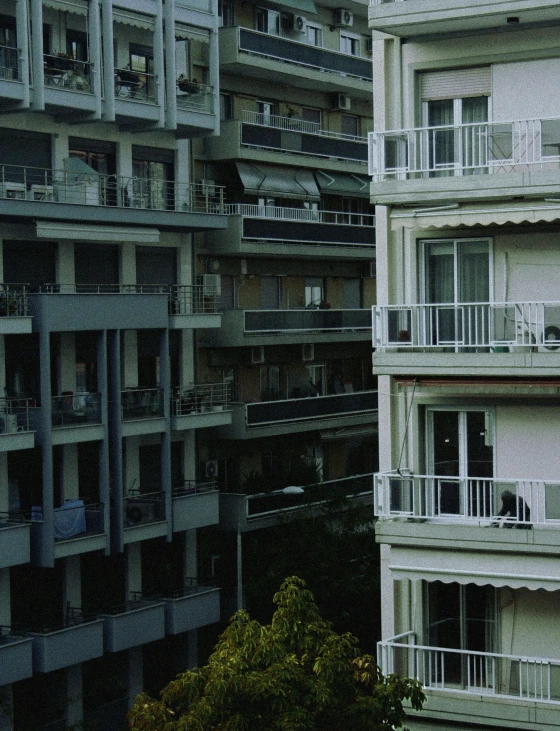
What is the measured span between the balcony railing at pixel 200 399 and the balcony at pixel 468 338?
15.7m

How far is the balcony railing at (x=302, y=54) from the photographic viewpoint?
1718 inches

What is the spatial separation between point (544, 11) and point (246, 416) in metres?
20.4

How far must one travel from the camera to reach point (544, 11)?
2466 cm

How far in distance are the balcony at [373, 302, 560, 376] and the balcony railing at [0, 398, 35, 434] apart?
1230cm

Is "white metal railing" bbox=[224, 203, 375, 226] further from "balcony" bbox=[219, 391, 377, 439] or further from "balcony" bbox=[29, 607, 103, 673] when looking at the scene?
"balcony" bbox=[29, 607, 103, 673]

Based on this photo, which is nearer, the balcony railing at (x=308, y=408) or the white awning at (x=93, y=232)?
the white awning at (x=93, y=232)

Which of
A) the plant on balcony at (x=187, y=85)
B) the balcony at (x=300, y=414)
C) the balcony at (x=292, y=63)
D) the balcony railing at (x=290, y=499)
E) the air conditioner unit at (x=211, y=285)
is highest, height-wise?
Answer: the balcony at (x=292, y=63)

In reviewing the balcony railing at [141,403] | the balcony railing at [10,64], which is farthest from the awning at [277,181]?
the balcony railing at [10,64]

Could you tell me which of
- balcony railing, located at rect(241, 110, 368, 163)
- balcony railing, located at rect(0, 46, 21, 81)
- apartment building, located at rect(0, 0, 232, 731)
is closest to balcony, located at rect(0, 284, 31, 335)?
apartment building, located at rect(0, 0, 232, 731)

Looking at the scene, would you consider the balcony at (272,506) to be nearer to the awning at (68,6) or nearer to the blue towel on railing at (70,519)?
the blue towel on railing at (70,519)

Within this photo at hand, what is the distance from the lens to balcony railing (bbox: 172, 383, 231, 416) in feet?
136

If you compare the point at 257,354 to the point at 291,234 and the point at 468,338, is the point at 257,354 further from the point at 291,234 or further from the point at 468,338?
the point at 468,338

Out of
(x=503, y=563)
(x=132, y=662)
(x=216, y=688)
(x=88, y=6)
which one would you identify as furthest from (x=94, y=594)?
(x=216, y=688)

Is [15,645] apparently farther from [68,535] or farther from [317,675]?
[317,675]
